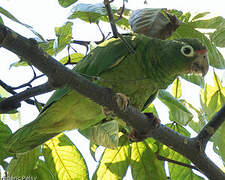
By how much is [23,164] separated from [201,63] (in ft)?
3.32

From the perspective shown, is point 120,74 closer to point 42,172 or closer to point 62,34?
point 62,34

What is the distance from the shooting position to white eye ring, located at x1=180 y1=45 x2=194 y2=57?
166 cm

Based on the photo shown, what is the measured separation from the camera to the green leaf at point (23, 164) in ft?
5.09

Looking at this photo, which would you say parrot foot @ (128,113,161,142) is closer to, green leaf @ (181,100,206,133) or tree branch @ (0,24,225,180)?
tree branch @ (0,24,225,180)

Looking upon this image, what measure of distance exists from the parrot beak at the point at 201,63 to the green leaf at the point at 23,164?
91cm

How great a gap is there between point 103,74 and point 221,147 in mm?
687

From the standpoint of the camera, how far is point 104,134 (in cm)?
165

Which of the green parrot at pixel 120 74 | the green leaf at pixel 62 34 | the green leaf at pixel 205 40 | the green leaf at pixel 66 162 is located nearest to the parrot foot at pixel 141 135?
the green parrot at pixel 120 74

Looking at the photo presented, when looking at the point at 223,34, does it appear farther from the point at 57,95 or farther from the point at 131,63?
the point at 57,95

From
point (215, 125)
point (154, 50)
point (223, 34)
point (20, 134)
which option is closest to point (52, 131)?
point (20, 134)

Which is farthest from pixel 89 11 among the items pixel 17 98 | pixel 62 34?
pixel 17 98

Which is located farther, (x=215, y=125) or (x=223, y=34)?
(x=223, y=34)

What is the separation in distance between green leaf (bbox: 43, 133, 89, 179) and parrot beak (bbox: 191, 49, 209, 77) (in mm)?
742

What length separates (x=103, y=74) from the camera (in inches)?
65.8
